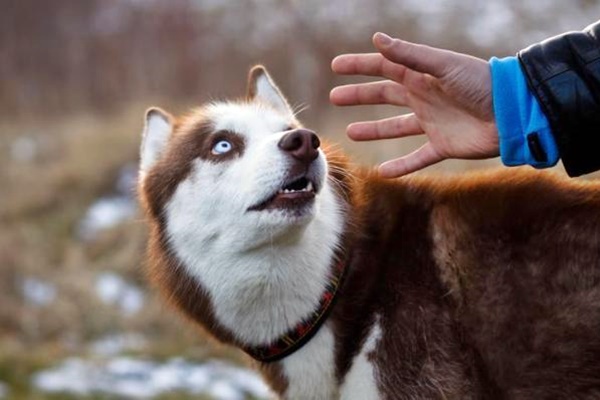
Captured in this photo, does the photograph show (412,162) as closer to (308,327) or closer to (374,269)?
(374,269)

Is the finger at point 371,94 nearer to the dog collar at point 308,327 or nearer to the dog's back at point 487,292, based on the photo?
the dog's back at point 487,292

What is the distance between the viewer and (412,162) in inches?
132

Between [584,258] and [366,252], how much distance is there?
78 cm

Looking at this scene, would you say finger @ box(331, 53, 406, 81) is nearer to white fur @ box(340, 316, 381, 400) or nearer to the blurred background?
white fur @ box(340, 316, 381, 400)

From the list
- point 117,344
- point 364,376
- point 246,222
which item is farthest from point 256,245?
point 117,344

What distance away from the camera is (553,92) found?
9.46 ft

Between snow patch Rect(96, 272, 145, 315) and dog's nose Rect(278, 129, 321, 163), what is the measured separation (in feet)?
20.8

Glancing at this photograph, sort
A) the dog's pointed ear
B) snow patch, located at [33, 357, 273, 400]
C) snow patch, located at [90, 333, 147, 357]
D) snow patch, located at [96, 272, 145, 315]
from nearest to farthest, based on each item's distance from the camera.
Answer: the dog's pointed ear
snow patch, located at [33, 357, 273, 400]
snow patch, located at [90, 333, 147, 357]
snow patch, located at [96, 272, 145, 315]

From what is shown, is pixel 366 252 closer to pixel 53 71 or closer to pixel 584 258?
pixel 584 258

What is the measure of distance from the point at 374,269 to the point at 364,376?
0.39m

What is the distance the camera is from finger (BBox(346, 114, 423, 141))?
3404 millimetres

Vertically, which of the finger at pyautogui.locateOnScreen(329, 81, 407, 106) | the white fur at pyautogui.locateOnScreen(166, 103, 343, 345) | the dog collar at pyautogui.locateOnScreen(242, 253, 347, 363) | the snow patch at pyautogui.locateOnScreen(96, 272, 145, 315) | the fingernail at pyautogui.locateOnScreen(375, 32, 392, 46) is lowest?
the snow patch at pyautogui.locateOnScreen(96, 272, 145, 315)

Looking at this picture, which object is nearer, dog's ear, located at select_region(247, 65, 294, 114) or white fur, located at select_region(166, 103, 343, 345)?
white fur, located at select_region(166, 103, 343, 345)

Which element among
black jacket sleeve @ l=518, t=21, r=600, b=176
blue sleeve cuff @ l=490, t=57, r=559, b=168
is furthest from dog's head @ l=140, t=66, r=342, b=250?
black jacket sleeve @ l=518, t=21, r=600, b=176
